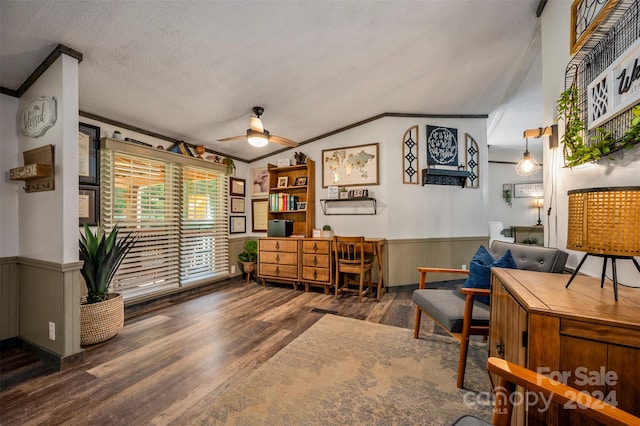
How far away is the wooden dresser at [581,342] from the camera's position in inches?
31.1

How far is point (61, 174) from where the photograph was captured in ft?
6.35

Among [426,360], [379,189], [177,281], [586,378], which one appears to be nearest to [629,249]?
[586,378]

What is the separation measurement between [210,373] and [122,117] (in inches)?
117

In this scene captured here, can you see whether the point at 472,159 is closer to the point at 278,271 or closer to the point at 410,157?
the point at 410,157

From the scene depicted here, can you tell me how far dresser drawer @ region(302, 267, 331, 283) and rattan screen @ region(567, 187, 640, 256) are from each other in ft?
9.77

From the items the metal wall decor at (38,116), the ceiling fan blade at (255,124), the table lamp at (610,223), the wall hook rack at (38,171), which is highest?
the ceiling fan blade at (255,124)

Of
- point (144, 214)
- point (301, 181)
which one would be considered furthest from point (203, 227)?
point (301, 181)

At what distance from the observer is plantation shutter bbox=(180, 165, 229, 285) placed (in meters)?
3.73

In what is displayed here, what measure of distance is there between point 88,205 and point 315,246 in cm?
276

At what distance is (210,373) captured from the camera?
185 centimetres

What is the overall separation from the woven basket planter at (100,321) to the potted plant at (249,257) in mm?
2161

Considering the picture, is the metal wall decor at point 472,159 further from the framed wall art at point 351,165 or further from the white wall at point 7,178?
the white wall at point 7,178

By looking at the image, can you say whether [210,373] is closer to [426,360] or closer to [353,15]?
[426,360]

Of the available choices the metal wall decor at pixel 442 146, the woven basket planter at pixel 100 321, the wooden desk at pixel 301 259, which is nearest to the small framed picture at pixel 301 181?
the wooden desk at pixel 301 259
